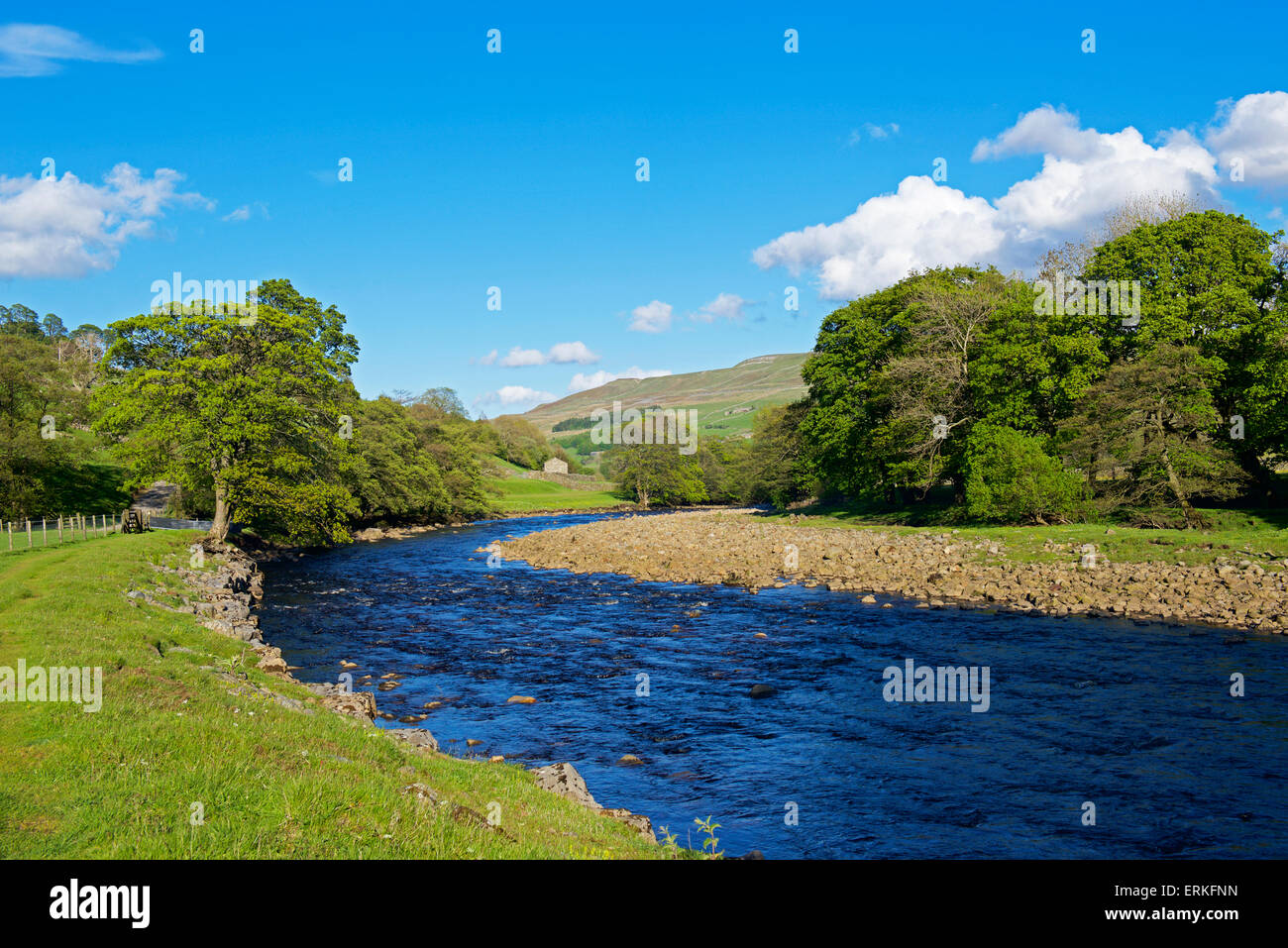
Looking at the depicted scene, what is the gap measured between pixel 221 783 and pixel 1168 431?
1625 inches

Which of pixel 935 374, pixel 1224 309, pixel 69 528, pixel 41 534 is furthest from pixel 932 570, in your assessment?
pixel 69 528

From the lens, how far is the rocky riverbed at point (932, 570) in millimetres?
26578

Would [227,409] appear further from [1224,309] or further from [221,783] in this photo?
[1224,309]

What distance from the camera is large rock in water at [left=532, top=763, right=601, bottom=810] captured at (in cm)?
1193

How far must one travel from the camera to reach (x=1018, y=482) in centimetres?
4116

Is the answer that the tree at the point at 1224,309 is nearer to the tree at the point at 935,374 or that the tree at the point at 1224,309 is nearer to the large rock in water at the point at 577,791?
the tree at the point at 935,374

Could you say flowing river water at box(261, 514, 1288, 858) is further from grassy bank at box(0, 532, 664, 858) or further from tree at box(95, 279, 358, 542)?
tree at box(95, 279, 358, 542)

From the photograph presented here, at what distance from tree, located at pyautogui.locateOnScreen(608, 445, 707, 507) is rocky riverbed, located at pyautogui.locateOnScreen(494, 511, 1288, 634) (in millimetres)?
60985

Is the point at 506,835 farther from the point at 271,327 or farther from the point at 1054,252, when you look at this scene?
the point at 1054,252

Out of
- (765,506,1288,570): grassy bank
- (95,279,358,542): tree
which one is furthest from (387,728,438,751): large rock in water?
(95,279,358,542): tree

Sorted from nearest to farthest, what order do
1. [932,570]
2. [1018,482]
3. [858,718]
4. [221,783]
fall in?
[221,783] → [858,718] → [932,570] → [1018,482]

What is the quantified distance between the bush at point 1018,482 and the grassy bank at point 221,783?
1414 inches
